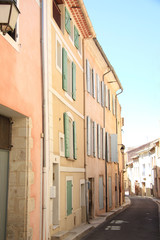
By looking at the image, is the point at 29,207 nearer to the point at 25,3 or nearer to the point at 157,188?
the point at 25,3

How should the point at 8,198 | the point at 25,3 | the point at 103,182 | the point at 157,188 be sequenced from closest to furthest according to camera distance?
the point at 8,198 < the point at 25,3 < the point at 103,182 < the point at 157,188

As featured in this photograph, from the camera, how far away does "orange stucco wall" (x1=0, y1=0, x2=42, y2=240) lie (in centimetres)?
660

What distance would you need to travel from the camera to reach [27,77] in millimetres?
7668

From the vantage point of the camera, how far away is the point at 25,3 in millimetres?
7750

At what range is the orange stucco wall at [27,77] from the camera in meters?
6.60

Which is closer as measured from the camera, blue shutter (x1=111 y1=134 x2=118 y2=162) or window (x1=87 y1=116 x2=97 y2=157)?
window (x1=87 y1=116 x2=97 y2=157)

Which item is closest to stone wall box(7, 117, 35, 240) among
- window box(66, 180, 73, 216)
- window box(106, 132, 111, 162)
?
window box(66, 180, 73, 216)

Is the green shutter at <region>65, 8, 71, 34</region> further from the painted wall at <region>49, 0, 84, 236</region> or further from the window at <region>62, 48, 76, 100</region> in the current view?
the window at <region>62, 48, 76, 100</region>

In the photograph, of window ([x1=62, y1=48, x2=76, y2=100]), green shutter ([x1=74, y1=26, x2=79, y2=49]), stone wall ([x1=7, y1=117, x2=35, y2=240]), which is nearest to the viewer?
stone wall ([x1=7, y1=117, x2=35, y2=240])

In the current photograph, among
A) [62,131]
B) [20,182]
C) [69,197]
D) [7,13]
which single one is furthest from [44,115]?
[7,13]

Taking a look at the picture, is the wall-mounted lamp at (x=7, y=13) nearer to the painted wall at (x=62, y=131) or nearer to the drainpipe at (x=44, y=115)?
the drainpipe at (x=44, y=115)

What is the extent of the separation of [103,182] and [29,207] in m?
11.0

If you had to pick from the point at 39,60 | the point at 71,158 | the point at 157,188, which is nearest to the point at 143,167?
the point at 157,188

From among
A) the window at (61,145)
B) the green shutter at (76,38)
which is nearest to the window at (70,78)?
the green shutter at (76,38)
